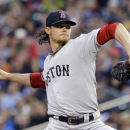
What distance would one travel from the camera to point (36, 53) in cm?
624

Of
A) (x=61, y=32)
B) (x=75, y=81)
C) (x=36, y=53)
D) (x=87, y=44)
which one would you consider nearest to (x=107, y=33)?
(x=87, y=44)

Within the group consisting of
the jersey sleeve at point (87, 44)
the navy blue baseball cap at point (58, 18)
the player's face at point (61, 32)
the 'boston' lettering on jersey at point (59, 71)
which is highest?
the navy blue baseball cap at point (58, 18)

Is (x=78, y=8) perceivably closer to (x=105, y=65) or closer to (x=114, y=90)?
(x=105, y=65)

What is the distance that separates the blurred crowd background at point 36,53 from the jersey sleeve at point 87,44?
2.35 metres

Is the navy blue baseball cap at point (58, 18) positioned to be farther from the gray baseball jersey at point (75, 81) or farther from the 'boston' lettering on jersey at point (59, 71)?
the 'boston' lettering on jersey at point (59, 71)

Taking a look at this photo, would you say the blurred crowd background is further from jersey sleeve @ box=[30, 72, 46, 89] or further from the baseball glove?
the baseball glove

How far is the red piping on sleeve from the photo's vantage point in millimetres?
2086

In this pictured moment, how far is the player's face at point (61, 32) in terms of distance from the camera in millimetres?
2783

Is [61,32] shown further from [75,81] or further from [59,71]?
[75,81]

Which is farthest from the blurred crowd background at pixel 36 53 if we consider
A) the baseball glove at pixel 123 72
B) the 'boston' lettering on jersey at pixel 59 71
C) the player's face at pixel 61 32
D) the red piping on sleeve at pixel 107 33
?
the baseball glove at pixel 123 72

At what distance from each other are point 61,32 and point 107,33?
747mm

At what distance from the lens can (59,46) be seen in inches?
113

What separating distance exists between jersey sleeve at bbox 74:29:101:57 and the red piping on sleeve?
0.18 feet

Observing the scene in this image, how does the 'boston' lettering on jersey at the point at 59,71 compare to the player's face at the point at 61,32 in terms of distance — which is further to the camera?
the player's face at the point at 61,32
